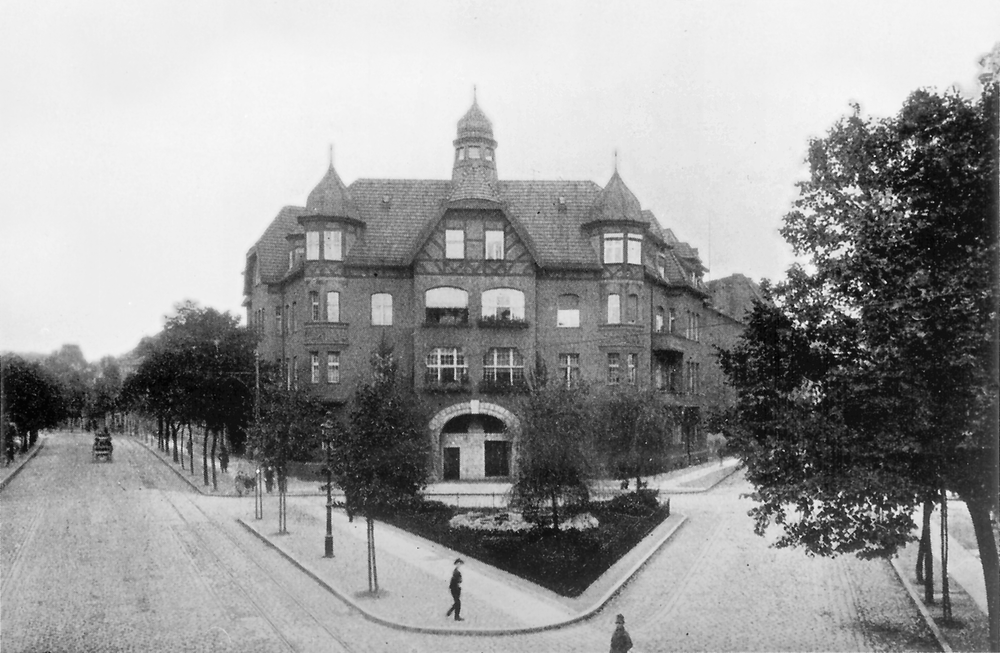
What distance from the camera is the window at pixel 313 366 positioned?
49625 millimetres

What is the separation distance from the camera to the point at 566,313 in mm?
51031

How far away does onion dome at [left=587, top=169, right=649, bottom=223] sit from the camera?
5094 centimetres

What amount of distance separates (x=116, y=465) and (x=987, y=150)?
197ft

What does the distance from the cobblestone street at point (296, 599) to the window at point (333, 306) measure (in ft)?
52.9

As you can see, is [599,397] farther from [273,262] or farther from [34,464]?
[34,464]

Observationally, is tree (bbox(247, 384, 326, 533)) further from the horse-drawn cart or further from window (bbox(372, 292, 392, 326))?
the horse-drawn cart

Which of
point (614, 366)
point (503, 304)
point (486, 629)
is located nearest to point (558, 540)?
point (486, 629)

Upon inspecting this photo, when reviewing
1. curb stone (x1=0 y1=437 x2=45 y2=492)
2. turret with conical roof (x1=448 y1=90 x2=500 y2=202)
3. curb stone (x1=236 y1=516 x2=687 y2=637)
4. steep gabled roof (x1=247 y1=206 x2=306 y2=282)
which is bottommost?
curb stone (x1=236 y1=516 x2=687 y2=637)

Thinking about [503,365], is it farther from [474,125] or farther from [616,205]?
[474,125]

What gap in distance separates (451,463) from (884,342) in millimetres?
35388

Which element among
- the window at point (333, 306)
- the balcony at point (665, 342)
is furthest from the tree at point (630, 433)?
the window at point (333, 306)

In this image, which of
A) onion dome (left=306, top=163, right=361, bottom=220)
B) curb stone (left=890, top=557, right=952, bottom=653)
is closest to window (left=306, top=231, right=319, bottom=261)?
onion dome (left=306, top=163, right=361, bottom=220)

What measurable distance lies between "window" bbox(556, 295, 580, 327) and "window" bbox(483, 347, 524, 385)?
3069mm

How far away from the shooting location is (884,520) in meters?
18.2
